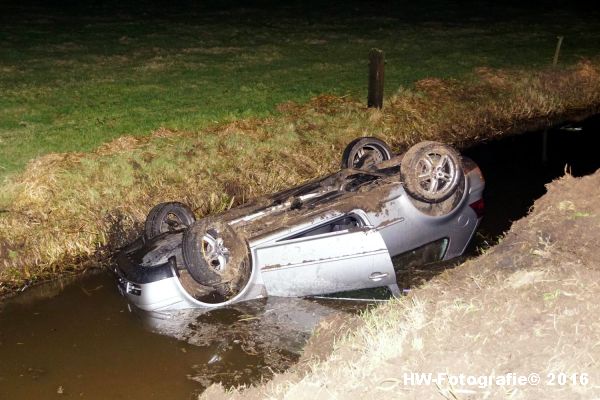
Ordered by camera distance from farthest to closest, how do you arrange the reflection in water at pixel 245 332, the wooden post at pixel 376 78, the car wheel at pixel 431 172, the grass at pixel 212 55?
the wooden post at pixel 376 78 → the grass at pixel 212 55 → the car wheel at pixel 431 172 → the reflection in water at pixel 245 332

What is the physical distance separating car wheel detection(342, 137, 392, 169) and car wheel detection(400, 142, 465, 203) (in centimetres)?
111

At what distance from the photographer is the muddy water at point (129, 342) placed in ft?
21.7

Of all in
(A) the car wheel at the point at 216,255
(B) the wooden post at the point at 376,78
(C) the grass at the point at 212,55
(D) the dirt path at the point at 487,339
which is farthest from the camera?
(B) the wooden post at the point at 376,78

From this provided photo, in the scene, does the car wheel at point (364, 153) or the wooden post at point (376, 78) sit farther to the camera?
the wooden post at point (376, 78)

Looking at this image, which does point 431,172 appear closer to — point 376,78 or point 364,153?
point 364,153

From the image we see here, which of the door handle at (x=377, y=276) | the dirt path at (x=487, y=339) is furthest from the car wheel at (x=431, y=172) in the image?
the dirt path at (x=487, y=339)

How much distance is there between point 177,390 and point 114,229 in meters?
3.52

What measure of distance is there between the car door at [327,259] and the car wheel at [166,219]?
145 cm

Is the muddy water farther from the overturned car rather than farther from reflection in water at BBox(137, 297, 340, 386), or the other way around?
the overturned car

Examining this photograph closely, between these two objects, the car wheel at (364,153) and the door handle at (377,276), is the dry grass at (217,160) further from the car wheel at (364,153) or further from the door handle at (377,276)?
the door handle at (377,276)

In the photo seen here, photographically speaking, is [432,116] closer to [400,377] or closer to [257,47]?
[257,47]

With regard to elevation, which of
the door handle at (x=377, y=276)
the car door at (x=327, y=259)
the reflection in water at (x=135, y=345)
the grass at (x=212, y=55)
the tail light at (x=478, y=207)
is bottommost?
the reflection in water at (x=135, y=345)

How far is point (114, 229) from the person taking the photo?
946 cm

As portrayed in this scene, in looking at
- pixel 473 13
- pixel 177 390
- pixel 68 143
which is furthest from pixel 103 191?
pixel 473 13
